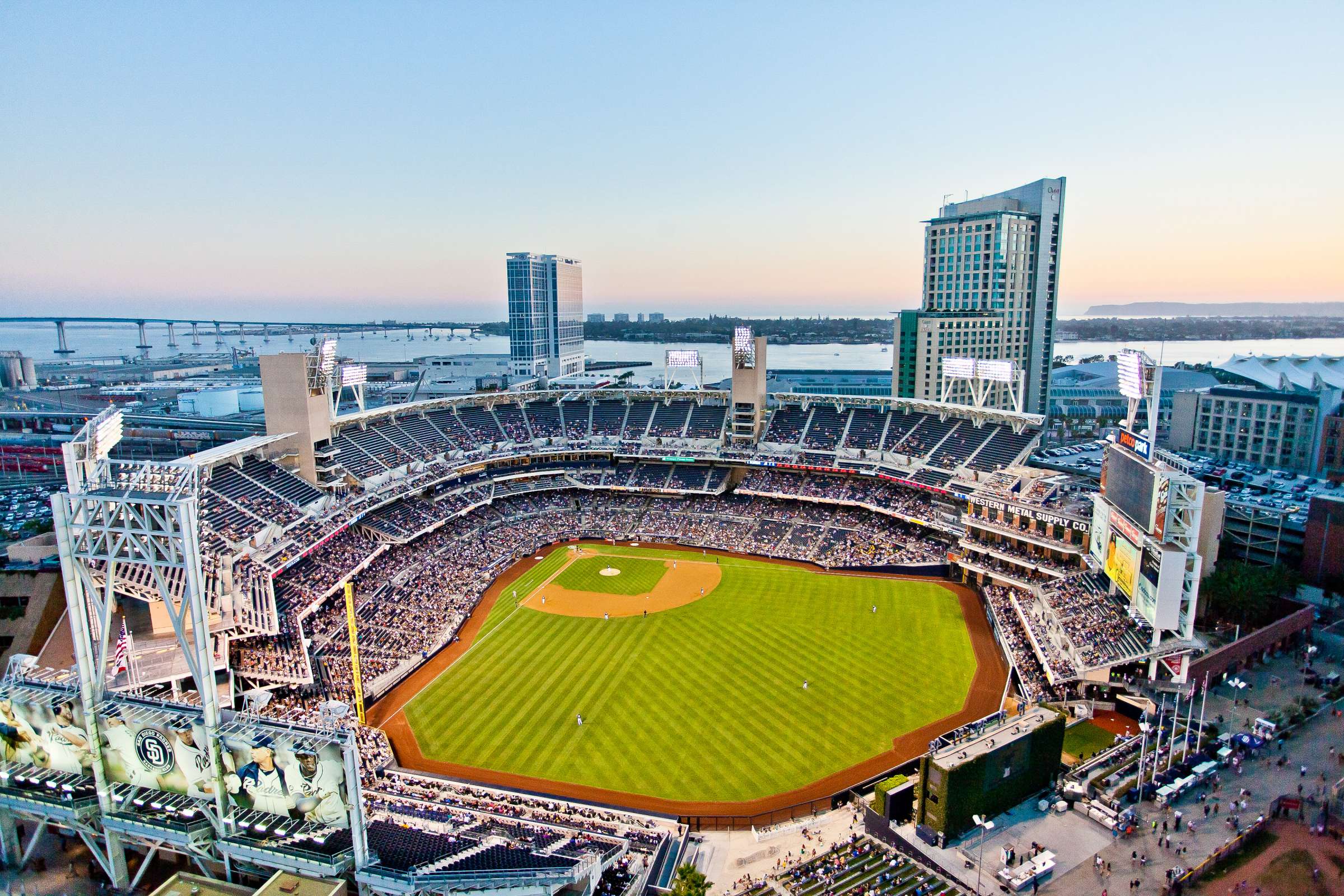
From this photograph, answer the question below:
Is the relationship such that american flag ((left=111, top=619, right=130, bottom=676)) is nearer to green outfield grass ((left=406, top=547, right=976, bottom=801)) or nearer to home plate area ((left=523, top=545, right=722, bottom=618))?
green outfield grass ((left=406, top=547, right=976, bottom=801))

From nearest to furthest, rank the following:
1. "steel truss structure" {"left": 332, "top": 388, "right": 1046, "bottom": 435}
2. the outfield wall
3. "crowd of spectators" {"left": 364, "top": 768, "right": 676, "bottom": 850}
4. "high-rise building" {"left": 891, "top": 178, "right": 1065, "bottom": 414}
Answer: "crowd of spectators" {"left": 364, "top": 768, "right": 676, "bottom": 850} < the outfield wall < "steel truss structure" {"left": 332, "top": 388, "right": 1046, "bottom": 435} < "high-rise building" {"left": 891, "top": 178, "right": 1065, "bottom": 414}

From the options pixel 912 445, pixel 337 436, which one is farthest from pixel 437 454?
pixel 912 445

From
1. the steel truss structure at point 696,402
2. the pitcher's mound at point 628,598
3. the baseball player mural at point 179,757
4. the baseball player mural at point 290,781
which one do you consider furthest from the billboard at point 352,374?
Result: the baseball player mural at point 290,781

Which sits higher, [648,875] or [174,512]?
[174,512]

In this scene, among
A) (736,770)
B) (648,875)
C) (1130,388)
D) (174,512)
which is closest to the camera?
(174,512)

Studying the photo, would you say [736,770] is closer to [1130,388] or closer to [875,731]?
[875,731]

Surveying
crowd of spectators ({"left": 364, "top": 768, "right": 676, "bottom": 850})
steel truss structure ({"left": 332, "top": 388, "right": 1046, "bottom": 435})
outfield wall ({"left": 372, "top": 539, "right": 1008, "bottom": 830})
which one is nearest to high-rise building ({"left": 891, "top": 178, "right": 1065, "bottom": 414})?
steel truss structure ({"left": 332, "top": 388, "right": 1046, "bottom": 435})
